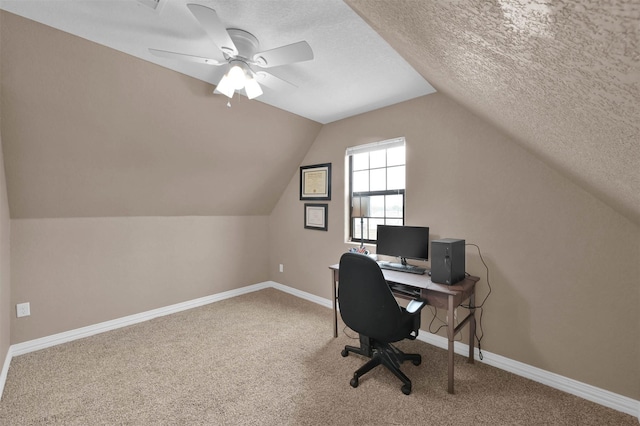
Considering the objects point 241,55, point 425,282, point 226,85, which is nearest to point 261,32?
point 241,55

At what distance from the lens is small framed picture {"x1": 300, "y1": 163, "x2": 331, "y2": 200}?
3.75 m

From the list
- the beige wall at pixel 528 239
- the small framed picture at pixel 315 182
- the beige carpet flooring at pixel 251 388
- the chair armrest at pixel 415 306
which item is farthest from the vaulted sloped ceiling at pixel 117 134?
the chair armrest at pixel 415 306

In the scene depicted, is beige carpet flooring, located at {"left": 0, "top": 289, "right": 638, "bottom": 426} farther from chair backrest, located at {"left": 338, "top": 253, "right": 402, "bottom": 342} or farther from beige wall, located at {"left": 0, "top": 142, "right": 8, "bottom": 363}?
chair backrest, located at {"left": 338, "top": 253, "right": 402, "bottom": 342}

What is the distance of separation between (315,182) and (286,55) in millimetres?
2261

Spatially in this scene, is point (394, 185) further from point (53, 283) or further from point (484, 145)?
point (53, 283)

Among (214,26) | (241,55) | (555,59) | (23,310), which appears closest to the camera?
(555,59)

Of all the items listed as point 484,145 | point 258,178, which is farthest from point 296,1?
point 258,178

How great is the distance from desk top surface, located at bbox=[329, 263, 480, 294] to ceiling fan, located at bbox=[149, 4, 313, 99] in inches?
72.4

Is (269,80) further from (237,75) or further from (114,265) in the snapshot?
(114,265)

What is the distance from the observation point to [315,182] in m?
3.91

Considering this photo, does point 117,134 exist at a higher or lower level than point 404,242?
higher

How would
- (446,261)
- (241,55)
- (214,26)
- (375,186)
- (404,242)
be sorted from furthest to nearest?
(375,186) < (404,242) < (446,261) < (241,55) < (214,26)

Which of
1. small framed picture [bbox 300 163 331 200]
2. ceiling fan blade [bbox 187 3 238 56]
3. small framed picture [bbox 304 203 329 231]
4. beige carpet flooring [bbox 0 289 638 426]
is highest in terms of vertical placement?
ceiling fan blade [bbox 187 3 238 56]

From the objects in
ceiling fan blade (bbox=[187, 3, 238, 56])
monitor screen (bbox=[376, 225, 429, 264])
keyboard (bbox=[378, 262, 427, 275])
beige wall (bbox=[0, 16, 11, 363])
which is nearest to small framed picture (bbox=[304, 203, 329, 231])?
monitor screen (bbox=[376, 225, 429, 264])
